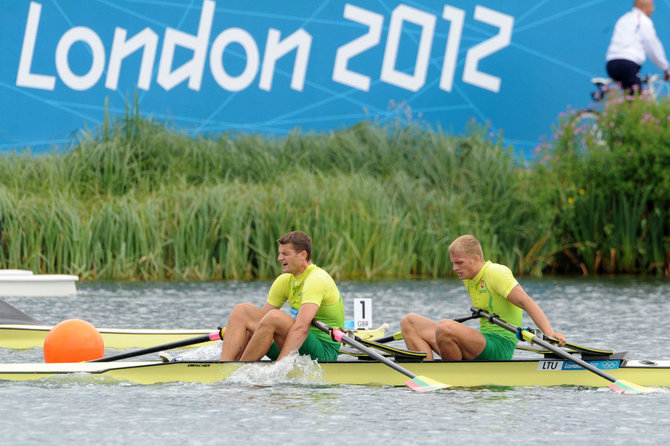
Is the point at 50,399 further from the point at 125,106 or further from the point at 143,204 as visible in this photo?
the point at 125,106

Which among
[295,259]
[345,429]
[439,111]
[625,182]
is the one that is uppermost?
[439,111]

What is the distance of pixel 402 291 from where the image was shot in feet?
61.8

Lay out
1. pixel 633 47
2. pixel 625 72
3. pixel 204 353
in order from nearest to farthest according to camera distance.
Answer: pixel 204 353
pixel 633 47
pixel 625 72

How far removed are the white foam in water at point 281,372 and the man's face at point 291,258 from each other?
72cm

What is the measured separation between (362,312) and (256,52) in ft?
50.7

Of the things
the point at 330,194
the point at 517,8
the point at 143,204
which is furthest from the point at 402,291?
the point at 517,8

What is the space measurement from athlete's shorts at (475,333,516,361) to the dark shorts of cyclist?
1262cm

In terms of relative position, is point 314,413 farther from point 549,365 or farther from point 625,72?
point 625,72

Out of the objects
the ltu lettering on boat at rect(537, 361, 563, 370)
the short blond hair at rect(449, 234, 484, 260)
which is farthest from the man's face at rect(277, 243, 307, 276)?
the ltu lettering on boat at rect(537, 361, 563, 370)

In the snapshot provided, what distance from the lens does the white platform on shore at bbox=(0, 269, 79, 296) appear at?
16.7m

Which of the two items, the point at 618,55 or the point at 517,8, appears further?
the point at 517,8

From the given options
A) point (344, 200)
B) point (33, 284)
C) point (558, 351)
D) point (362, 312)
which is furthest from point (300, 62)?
point (558, 351)

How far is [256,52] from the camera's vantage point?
2647 cm

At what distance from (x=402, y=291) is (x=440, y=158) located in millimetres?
4893
